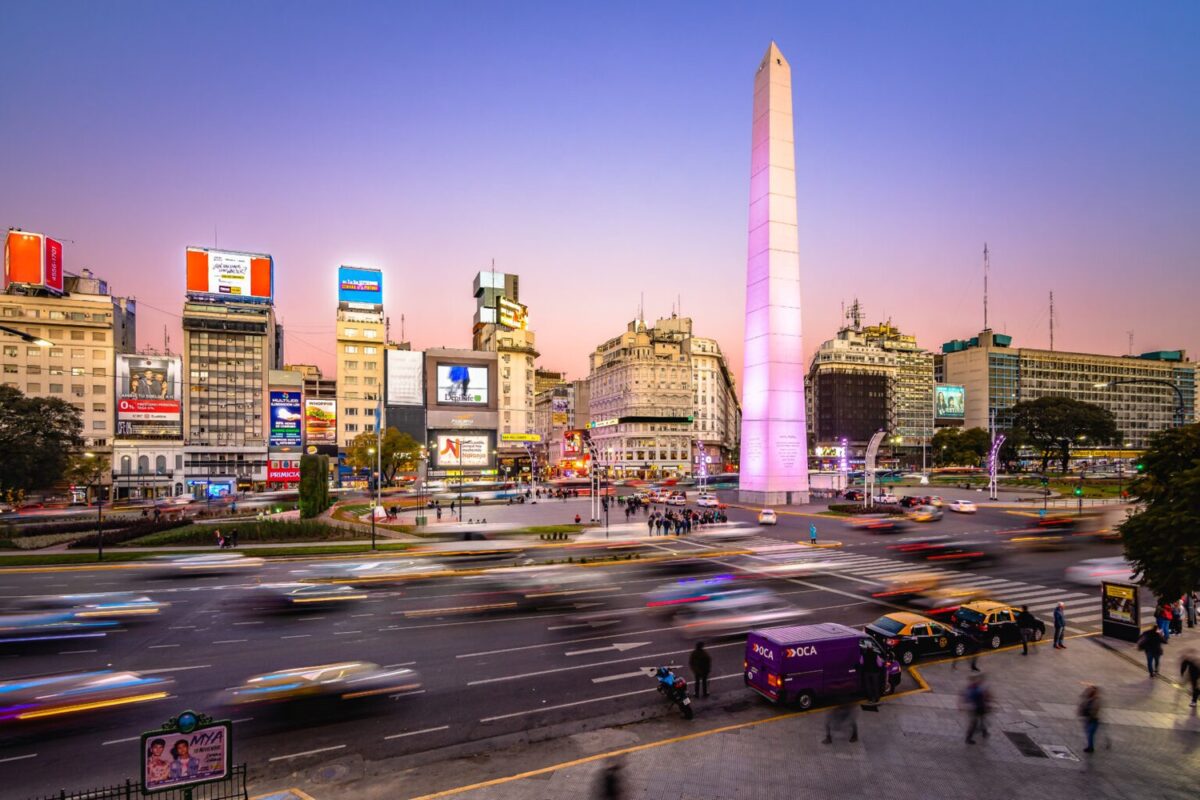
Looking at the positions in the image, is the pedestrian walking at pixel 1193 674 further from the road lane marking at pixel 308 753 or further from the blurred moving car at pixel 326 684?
the road lane marking at pixel 308 753

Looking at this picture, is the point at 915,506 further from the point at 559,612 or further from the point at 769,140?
the point at 559,612

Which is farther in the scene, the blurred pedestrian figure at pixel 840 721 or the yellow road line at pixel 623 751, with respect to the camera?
the blurred pedestrian figure at pixel 840 721

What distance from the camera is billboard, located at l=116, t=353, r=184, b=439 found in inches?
3770

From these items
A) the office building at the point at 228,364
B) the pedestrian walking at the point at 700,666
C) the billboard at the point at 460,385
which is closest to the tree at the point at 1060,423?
the billboard at the point at 460,385

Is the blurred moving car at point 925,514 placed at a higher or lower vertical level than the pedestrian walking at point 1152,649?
lower

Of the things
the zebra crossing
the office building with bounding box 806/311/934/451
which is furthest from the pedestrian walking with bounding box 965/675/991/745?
the office building with bounding box 806/311/934/451

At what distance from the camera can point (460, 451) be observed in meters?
119

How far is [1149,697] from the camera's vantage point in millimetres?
15570

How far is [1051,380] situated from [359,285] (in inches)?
7663

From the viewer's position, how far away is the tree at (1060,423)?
114 meters

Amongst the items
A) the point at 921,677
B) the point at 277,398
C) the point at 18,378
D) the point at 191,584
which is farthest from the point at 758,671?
the point at 18,378

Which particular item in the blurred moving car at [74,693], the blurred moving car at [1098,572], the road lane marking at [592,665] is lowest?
the blurred moving car at [1098,572]

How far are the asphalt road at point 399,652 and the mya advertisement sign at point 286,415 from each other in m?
72.7

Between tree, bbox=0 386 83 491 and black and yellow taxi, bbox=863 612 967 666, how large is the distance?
72.8 meters
